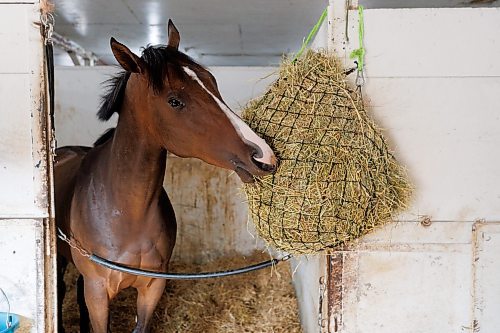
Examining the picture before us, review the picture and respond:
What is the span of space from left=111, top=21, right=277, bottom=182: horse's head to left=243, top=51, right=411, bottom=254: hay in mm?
124

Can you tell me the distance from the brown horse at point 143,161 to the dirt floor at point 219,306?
64 centimetres

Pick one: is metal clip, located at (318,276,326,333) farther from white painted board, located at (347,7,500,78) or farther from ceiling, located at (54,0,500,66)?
ceiling, located at (54,0,500,66)

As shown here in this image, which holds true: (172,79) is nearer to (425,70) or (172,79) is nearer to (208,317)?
(425,70)

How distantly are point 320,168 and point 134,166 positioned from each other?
71cm

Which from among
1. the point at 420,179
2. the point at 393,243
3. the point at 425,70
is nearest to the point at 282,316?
the point at 393,243

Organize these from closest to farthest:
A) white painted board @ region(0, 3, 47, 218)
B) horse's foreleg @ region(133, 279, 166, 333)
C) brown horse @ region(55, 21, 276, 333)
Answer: brown horse @ region(55, 21, 276, 333)
white painted board @ region(0, 3, 47, 218)
horse's foreleg @ region(133, 279, 166, 333)

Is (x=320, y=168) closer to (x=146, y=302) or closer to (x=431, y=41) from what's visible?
(x=431, y=41)

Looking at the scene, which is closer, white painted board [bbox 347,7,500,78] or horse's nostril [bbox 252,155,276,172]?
horse's nostril [bbox 252,155,276,172]

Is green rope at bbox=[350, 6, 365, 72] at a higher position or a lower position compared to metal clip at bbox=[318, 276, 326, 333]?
higher

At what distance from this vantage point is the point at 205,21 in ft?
14.0

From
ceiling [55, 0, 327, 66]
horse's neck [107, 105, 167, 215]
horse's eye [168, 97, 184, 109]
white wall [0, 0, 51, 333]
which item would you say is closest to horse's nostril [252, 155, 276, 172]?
horse's eye [168, 97, 184, 109]

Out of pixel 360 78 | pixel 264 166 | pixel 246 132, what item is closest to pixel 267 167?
pixel 264 166

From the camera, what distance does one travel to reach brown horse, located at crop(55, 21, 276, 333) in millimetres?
1562

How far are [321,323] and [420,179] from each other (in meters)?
0.66
